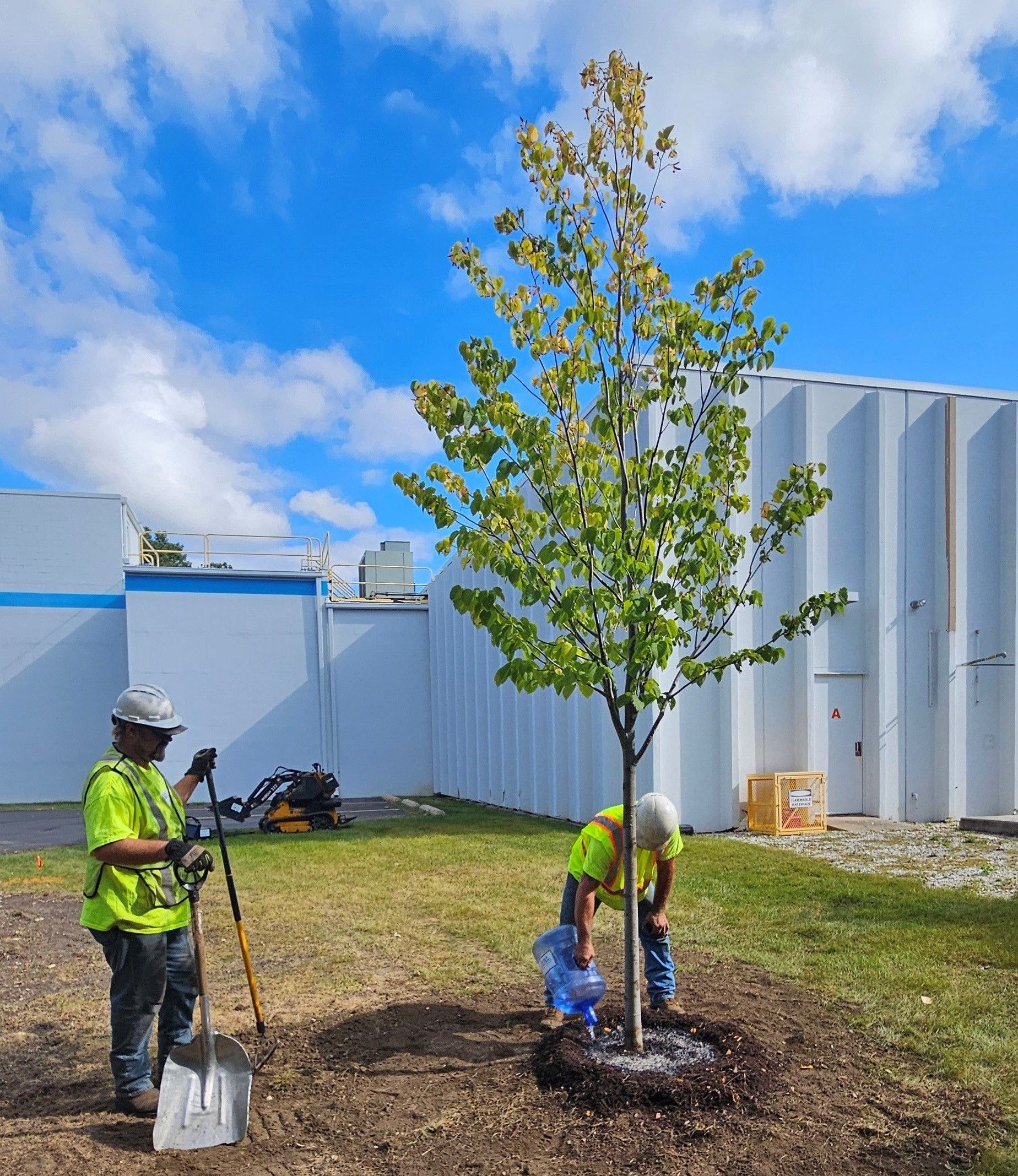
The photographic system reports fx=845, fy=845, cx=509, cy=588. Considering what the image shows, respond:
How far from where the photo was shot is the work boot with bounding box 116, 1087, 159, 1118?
3.75 meters

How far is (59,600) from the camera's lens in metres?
20.4

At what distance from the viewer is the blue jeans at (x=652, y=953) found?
4.76 m

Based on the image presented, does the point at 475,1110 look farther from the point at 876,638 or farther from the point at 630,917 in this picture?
the point at 876,638

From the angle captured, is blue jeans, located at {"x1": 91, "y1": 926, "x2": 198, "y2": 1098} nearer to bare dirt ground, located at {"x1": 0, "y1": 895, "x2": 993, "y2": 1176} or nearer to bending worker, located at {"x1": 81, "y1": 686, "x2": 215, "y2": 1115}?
bending worker, located at {"x1": 81, "y1": 686, "x2": 215, "y2": 1115}

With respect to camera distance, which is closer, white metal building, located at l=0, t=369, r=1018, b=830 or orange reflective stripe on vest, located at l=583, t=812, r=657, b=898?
orange reflective stripe on vest, located at l=583, t=812, r=657, b=898

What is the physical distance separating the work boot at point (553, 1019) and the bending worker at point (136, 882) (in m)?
1.92

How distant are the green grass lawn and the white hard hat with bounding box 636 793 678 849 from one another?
64.7 inches

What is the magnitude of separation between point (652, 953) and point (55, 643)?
19467 millimetres

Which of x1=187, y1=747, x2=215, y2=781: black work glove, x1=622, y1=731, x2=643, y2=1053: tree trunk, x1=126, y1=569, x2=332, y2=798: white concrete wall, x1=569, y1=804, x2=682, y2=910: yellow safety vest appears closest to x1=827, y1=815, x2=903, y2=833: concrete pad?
x1=569, y1=804, x2=682, y2=910: yellow safety vest

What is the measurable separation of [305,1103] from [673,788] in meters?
7.99

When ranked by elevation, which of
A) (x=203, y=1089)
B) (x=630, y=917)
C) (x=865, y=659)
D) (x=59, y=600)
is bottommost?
(x=203, y=1089)

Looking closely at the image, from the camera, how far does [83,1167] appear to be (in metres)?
3.34

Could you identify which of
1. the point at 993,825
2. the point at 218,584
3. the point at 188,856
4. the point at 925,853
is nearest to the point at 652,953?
the point at 188,856

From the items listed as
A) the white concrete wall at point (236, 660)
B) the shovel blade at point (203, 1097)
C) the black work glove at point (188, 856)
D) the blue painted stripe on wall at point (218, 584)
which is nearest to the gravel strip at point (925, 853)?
the shovel blade at point (203, 1097)
